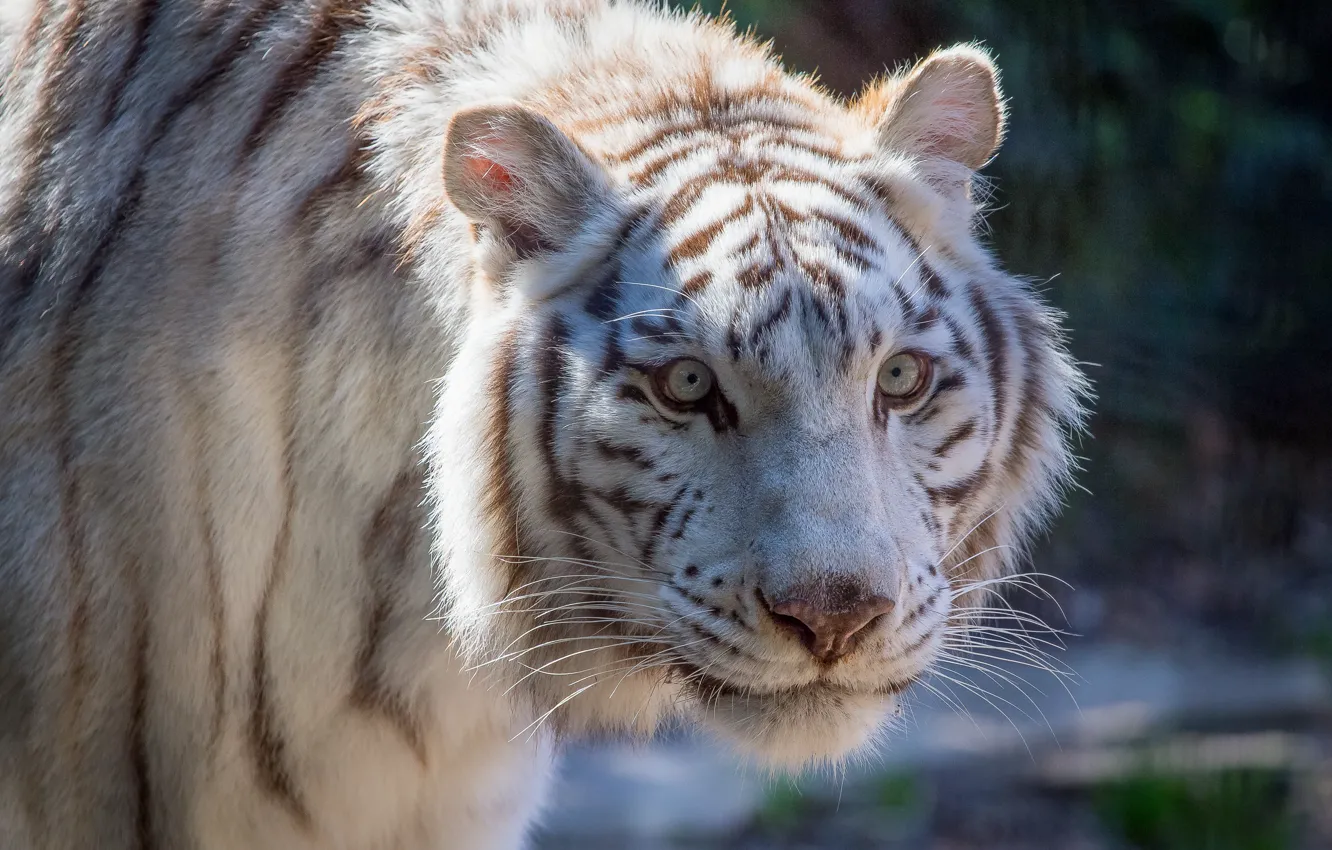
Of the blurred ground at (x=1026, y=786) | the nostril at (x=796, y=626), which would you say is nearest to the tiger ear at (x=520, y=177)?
the nostril at (x=796, y=626)

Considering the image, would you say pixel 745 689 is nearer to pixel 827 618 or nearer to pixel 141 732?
pixel 827 618

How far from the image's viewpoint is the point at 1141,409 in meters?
3.66

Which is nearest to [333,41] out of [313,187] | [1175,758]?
[313,187]

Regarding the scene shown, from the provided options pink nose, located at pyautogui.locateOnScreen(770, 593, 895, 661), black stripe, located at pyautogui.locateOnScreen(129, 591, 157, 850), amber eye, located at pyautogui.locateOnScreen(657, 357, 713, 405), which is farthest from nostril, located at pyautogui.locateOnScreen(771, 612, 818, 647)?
black stripe, located at pyautogui.locateOnScreen(129, 591, 157, 850)

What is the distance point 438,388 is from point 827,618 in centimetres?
52

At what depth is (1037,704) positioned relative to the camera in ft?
12.0

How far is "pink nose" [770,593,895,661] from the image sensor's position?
51.2 inches

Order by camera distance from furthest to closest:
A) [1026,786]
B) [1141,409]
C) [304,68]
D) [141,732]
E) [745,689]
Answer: [1141,409]
[1026,786]
[304,68]
[141,732]
[745,689]

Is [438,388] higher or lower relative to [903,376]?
lower

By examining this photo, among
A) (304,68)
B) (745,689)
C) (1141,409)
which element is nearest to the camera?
(745,689)

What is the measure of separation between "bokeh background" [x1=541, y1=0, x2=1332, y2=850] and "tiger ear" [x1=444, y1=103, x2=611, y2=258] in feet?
4.74

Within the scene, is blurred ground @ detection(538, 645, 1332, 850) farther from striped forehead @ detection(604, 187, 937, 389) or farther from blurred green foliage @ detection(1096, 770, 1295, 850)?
striped forehead @ detection(604, 187, 937, 389)

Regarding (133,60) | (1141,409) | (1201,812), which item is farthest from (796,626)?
(1141,409)

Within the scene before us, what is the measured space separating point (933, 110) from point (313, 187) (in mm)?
676
